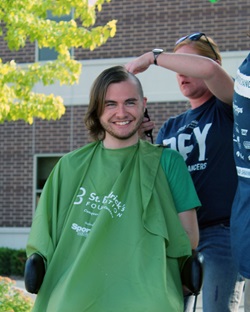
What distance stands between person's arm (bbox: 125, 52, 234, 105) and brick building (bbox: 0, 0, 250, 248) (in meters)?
11.0

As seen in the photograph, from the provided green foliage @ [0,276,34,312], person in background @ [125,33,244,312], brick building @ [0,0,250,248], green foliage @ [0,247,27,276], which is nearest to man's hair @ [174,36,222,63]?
person in background @ [125,33,244,312]

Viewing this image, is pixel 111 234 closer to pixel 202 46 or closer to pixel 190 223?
pixel 190 223

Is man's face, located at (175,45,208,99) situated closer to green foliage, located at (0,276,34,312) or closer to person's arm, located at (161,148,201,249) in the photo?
person's arm, located at (161,148,201,249)

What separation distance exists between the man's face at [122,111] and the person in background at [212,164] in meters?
0.15

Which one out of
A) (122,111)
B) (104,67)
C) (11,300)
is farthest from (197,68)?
(104,67)

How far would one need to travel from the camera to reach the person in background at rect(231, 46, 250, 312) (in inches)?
113

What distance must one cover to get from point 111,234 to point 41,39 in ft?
Answer: 19.0

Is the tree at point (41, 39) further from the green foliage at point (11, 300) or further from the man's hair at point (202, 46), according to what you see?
the man's hair at point (202, 46)

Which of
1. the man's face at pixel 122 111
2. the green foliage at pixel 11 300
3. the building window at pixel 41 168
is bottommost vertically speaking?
the building window at pixel 41 168

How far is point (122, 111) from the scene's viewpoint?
134 inches

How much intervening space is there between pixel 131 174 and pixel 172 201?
0.24 metres

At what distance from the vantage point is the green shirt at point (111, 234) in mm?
3043

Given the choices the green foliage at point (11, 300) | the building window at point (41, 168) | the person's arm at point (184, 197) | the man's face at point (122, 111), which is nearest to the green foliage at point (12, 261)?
the building window at point (41, 168)

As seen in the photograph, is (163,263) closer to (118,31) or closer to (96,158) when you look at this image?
(96,158)
